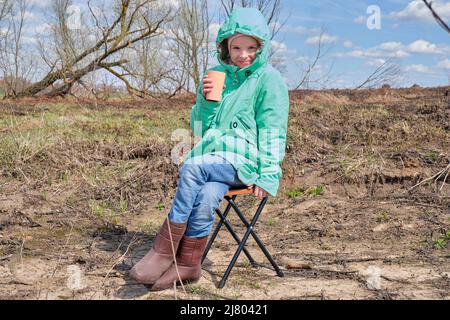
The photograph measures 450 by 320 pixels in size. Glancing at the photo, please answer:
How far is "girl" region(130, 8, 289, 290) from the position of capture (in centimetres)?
289

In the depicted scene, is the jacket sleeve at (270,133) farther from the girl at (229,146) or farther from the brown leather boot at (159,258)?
the brown leather boot at (159,258)

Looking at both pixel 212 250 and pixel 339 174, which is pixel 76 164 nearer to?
pixel 212 250

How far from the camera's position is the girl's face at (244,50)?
3.11 meters

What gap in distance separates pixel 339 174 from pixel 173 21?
12.4 metres

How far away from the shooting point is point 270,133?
10.1ft

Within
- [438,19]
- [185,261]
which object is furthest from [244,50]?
[438,19]

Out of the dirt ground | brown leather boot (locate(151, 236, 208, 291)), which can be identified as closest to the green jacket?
brown leather boot (locate(151, 236, 208, 291))

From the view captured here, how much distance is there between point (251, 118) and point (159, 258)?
1015 millimetres

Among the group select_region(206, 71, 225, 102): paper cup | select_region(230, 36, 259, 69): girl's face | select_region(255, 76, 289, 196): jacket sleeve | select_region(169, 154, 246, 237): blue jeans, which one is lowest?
select_region(169, 154, 246, 237): blue jeans

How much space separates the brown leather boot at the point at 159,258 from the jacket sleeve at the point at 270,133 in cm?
59

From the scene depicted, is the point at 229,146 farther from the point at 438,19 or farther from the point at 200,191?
the point at 438,19

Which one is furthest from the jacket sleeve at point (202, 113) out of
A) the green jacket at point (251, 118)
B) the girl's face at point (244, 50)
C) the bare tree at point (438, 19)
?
the bare tree at point (438, 19)

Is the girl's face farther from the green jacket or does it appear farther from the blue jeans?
the blue jeans
